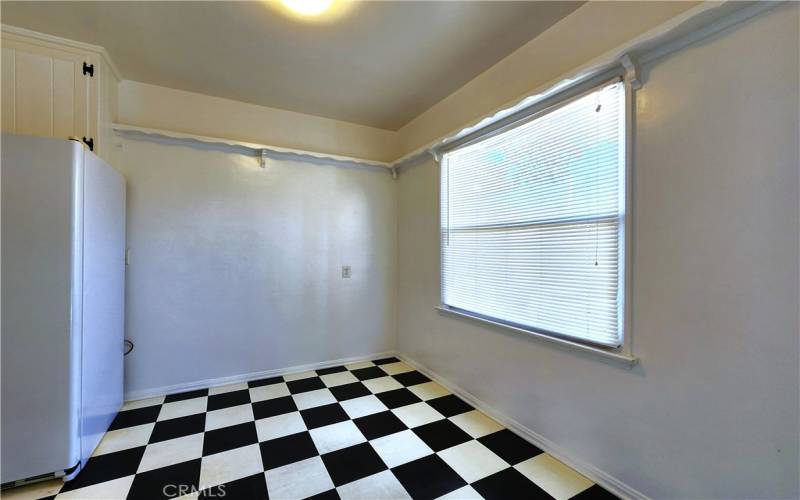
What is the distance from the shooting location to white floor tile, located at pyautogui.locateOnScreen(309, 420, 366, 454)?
6.36ft

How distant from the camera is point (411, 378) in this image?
118 inches

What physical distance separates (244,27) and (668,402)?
3.10 metres

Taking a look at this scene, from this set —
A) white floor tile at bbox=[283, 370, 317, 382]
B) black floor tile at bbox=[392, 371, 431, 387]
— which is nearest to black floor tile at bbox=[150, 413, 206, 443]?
white floor tile at bbox=[283, 370, 317, 382]

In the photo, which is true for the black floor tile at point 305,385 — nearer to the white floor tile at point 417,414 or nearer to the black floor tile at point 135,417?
the white floor tile at point 417,414

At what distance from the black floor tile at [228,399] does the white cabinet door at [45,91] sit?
216 centimetres

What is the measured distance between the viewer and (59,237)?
159cm

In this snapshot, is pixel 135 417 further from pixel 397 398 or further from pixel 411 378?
pixel 411 378

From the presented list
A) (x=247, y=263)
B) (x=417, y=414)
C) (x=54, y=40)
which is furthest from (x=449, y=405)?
(x=54, y=40)

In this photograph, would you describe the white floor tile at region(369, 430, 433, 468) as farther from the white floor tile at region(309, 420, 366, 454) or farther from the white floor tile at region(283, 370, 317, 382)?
the white floor tile at region(283, 370, 317, 382)

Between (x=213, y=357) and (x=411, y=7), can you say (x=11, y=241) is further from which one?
(x=411, y=7)

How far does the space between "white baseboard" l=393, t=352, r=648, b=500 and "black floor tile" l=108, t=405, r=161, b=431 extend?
2.30 meters

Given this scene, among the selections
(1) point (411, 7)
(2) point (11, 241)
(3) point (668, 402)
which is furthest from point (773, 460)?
(2) point (11, 241)

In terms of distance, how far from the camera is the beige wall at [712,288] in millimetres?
1120

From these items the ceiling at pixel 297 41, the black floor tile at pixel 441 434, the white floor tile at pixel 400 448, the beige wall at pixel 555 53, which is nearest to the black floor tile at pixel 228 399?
the white floor tile at pixel 400 448
